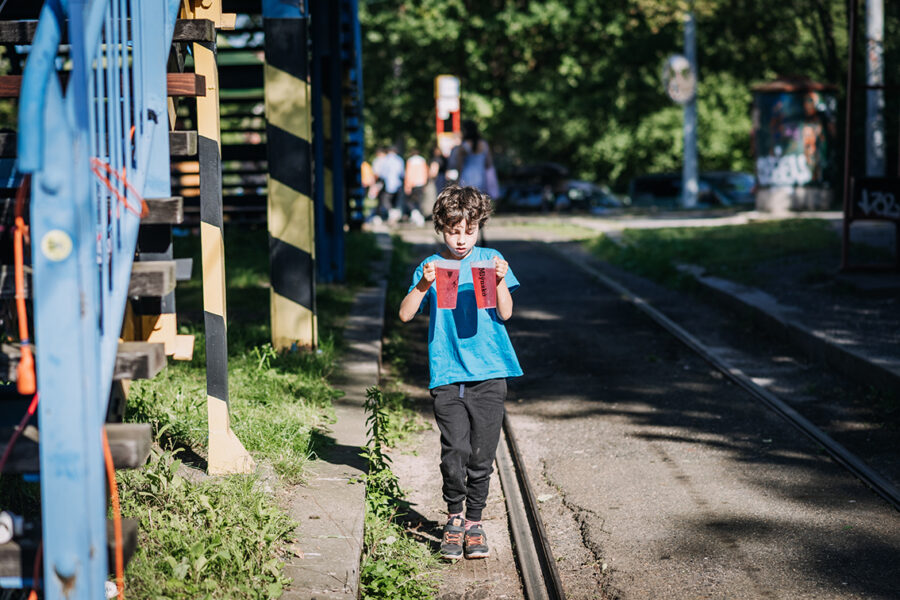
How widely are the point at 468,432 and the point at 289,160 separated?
335 centimetres

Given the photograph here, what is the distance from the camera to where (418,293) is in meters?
4.14

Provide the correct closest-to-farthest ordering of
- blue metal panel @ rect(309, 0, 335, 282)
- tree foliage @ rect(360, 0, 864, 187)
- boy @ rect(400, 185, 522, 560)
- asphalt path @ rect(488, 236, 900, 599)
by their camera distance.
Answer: asphalt path @ rect(488, 236, 900, 599) < boy @ rect(400, 185, 522, 560) < blue metal panel @ rect(309, 0, 335, 282) < tree foliage @ rect(360, 0, 864, 187)

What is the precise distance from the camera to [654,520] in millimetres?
4633

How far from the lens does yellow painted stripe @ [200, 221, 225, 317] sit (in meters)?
4.50

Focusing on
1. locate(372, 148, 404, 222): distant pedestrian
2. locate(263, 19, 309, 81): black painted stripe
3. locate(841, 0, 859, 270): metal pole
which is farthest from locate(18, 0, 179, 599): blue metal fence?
locate(372, 148, 404, 222): distant pedestrian

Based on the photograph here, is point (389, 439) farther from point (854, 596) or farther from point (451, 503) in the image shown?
point (854, 596)

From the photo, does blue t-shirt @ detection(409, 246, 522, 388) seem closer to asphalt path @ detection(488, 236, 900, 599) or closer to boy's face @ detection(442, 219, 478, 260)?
boy's face @ detection(442, 219, 478, 260)

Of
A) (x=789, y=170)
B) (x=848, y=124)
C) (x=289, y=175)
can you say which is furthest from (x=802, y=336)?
(x=789, y=170)

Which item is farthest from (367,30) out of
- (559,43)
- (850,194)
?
(850,194)

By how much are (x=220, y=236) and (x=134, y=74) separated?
1051 millimetres

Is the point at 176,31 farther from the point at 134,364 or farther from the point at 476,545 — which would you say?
the point at 476,545

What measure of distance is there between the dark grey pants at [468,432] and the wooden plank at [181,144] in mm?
1332

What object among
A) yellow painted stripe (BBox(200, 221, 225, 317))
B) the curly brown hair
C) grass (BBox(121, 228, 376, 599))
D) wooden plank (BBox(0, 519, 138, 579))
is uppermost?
the curly brown hair

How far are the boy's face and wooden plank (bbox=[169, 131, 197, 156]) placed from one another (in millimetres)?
1028
